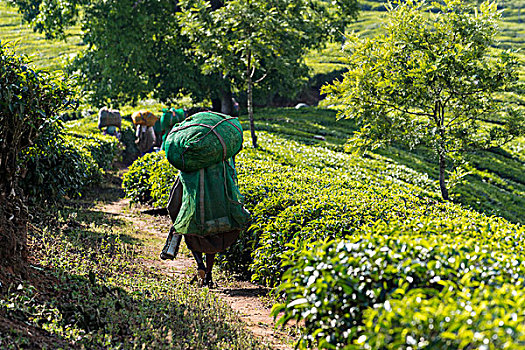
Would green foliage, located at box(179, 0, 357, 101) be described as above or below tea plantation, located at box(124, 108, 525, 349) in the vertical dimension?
above

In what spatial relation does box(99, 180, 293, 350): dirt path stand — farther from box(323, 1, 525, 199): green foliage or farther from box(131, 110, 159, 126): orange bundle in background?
box(131, 110, 159, 126): orange bundle in background

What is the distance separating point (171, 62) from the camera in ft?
72.6

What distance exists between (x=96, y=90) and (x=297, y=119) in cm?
928

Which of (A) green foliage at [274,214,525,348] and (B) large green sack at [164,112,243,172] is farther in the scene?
(B) large green sack at [164,112,243,172]

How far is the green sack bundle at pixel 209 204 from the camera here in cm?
621

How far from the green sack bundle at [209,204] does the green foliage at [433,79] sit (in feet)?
20.1

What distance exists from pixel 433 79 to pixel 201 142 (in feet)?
22.3

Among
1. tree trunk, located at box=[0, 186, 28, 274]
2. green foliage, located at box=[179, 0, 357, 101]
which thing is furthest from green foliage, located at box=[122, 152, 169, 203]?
tree trunk, located at box=[0, 186, 28, 274]

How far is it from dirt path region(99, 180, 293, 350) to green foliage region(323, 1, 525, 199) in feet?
18.4

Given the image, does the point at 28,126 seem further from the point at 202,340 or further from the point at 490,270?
the point at 490,270

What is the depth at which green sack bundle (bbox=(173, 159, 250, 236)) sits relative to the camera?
621 cm

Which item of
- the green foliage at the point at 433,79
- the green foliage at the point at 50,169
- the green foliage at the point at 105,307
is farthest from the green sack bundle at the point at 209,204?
the green foliage at the point at 433,79

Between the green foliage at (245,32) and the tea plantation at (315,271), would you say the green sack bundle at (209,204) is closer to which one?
the tea plantation at (315,271)

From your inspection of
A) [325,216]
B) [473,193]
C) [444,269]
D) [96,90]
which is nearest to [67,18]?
[96,90]
